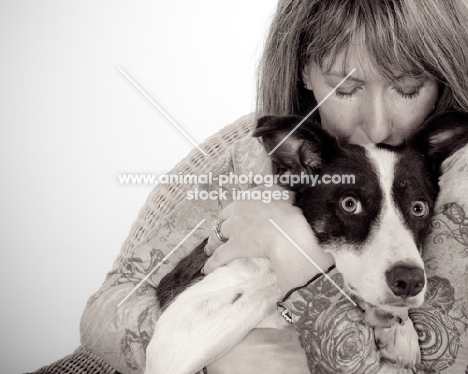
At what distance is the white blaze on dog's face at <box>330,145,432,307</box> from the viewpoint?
1680 millimetres

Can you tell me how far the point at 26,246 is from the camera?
4180 mm

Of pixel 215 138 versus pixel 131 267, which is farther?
pixel 215 138

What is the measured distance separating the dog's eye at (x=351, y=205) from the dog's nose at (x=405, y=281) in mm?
267

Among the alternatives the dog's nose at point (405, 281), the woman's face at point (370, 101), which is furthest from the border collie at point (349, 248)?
the woman's face at point (370, 101)

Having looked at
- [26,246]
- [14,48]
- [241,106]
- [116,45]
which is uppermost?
[14,48]

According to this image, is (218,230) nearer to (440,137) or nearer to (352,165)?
(352,165)

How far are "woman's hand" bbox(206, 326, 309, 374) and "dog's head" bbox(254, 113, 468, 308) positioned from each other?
0.97ft

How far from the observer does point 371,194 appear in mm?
1882

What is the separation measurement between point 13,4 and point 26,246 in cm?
162

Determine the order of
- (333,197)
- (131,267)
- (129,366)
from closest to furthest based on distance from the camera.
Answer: (333,197) < (129,366) < (131,267)

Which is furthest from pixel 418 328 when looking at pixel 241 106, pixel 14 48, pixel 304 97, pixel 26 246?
pixel 14 48

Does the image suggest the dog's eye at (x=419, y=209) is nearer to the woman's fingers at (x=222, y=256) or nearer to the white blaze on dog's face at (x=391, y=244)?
the white blaze on dog's face at (x=391, y=244)

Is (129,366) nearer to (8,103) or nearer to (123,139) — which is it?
(123,139)

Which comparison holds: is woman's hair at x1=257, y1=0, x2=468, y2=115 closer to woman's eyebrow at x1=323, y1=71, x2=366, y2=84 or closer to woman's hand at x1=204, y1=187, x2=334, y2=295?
woman's eyebrow at x1=323, y1=71, x2=366, y2=84
